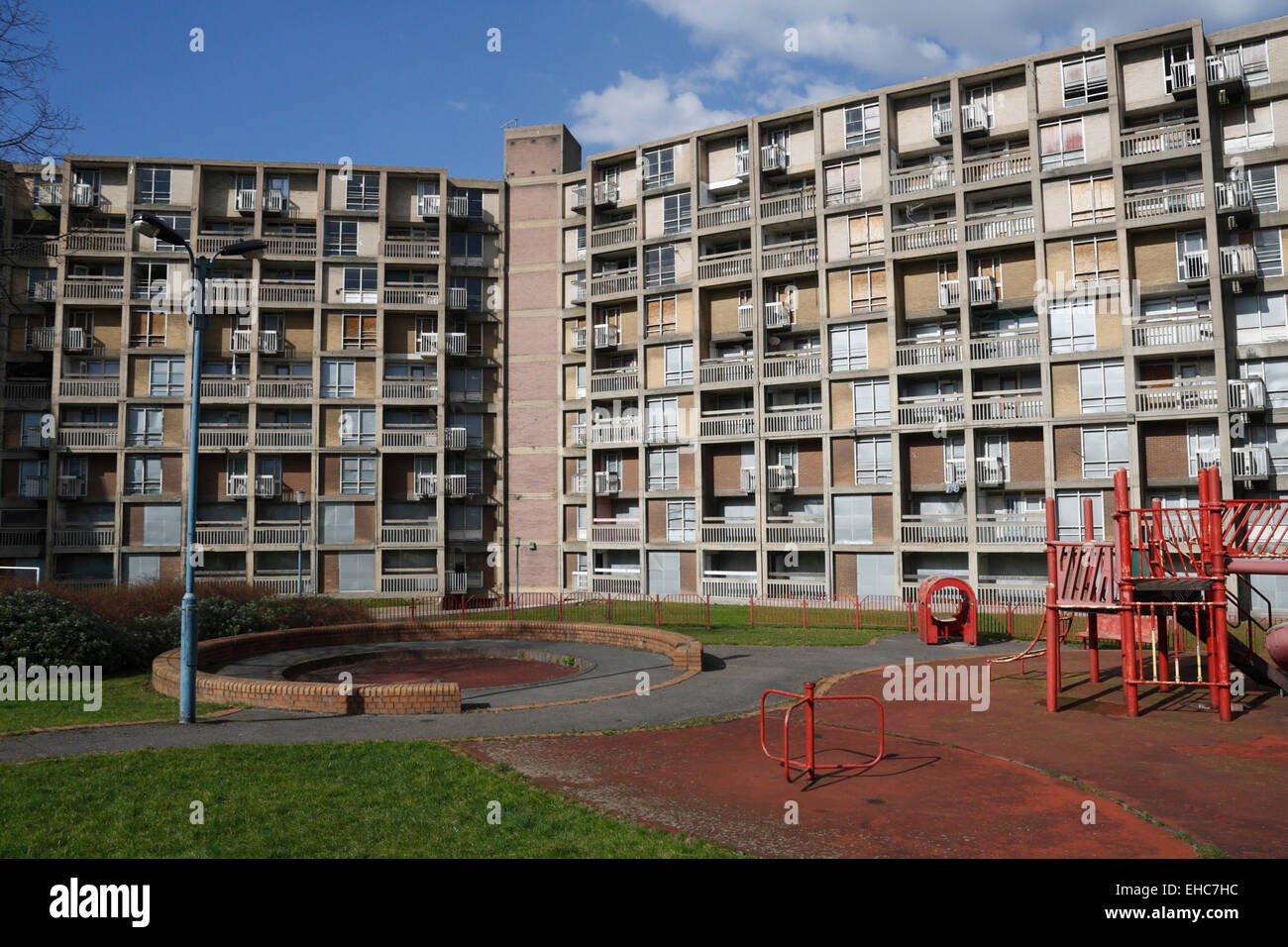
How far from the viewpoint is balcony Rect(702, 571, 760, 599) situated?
44.5 meters

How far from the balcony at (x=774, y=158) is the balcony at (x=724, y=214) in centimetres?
219

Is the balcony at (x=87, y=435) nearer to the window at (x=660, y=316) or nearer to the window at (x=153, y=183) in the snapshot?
the window at (x=153, y=183)

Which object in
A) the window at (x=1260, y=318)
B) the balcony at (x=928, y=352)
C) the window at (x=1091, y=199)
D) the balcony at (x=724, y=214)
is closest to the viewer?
the window at (x=1260, y=318)

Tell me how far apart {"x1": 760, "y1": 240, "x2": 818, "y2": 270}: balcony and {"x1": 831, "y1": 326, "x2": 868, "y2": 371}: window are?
12.6ft

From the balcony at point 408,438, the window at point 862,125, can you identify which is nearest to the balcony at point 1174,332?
the window at point 862,125

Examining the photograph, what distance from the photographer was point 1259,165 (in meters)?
37.4

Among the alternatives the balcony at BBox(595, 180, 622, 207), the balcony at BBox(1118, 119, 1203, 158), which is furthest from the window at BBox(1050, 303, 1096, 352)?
the balcony at BBox(595, 180, 622, 207)

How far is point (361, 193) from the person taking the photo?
51.5 m

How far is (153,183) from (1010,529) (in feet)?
159

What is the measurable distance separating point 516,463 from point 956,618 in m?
30.6

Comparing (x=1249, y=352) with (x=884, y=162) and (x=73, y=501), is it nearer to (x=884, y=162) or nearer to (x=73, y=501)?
(x=884, y=162)

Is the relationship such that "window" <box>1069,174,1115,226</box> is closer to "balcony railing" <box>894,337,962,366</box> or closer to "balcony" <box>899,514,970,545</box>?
"balcony railing" <box>894,337,962,366</box>

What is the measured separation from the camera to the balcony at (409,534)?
160 ft
